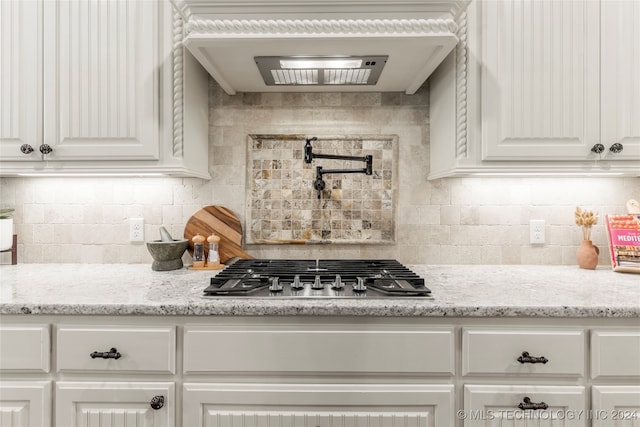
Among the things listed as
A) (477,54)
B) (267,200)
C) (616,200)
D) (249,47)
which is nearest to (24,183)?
(267,200)

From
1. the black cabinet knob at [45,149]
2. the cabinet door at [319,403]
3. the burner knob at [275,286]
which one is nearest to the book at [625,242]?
the cabinet door at [319,403]

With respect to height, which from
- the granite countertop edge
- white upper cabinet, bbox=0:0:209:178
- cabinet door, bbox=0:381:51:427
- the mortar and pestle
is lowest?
cabinet door, bbox=0:381:51:427

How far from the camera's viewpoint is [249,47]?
1344mm

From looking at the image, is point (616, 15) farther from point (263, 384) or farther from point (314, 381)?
point (263, 384)

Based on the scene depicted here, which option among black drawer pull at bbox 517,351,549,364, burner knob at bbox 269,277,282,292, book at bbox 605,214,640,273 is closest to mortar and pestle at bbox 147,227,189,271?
burner knob at bbox 269,277,282,292

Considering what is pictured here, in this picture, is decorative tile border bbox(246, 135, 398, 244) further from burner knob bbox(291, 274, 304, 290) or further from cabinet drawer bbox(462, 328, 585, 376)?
cabinet drawer bbox(462, 328, 585, 376)

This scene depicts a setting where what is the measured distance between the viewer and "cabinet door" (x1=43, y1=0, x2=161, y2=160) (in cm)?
150

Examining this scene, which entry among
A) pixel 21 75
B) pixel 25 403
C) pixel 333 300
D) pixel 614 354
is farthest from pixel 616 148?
pixel 21 75

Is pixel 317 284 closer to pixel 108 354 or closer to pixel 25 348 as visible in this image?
pixel 108 354

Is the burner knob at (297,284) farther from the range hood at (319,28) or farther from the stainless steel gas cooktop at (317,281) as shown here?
the range hood at (319,28)

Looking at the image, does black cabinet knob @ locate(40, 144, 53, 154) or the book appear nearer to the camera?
black cabinet knob @ locate(40, 144, 53, 154)

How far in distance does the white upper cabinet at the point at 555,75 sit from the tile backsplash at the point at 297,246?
0.38 meters

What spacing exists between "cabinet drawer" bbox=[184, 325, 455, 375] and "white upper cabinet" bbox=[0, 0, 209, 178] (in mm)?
775

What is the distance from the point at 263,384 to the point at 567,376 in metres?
0.97
